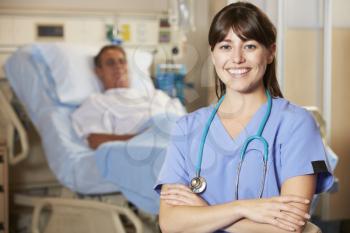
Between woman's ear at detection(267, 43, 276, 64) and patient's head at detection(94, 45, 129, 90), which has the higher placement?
woman's ear at detection(267, 43, 276, 64)

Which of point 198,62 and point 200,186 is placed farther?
point 198,62

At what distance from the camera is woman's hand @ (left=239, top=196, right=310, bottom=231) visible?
1054 millimetres

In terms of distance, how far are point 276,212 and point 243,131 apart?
0.75ft

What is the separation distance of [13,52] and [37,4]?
279 millimetres

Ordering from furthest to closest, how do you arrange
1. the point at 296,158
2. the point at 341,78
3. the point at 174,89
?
the point at 174,89 → the point at 341,78 → the point at 296,158

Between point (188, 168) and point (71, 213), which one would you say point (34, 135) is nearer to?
point (71, 213)

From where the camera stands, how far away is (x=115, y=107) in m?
2.50

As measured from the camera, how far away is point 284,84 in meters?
2.24

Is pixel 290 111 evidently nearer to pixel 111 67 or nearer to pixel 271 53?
pixel 271 53

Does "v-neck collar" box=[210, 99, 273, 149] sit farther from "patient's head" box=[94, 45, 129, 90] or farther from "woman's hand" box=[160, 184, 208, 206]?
"patient's head" box=[94, 45, 129, 90]

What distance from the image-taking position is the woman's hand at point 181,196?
3.77ft

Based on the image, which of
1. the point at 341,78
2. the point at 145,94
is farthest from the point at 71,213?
the point at 341,78

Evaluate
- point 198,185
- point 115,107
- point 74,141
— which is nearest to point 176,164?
point 198,185

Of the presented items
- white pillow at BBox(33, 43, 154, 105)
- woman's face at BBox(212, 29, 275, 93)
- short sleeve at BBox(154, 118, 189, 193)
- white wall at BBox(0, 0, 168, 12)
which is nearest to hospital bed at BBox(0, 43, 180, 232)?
white pillow at BBox(33, 43, 154, 105)
